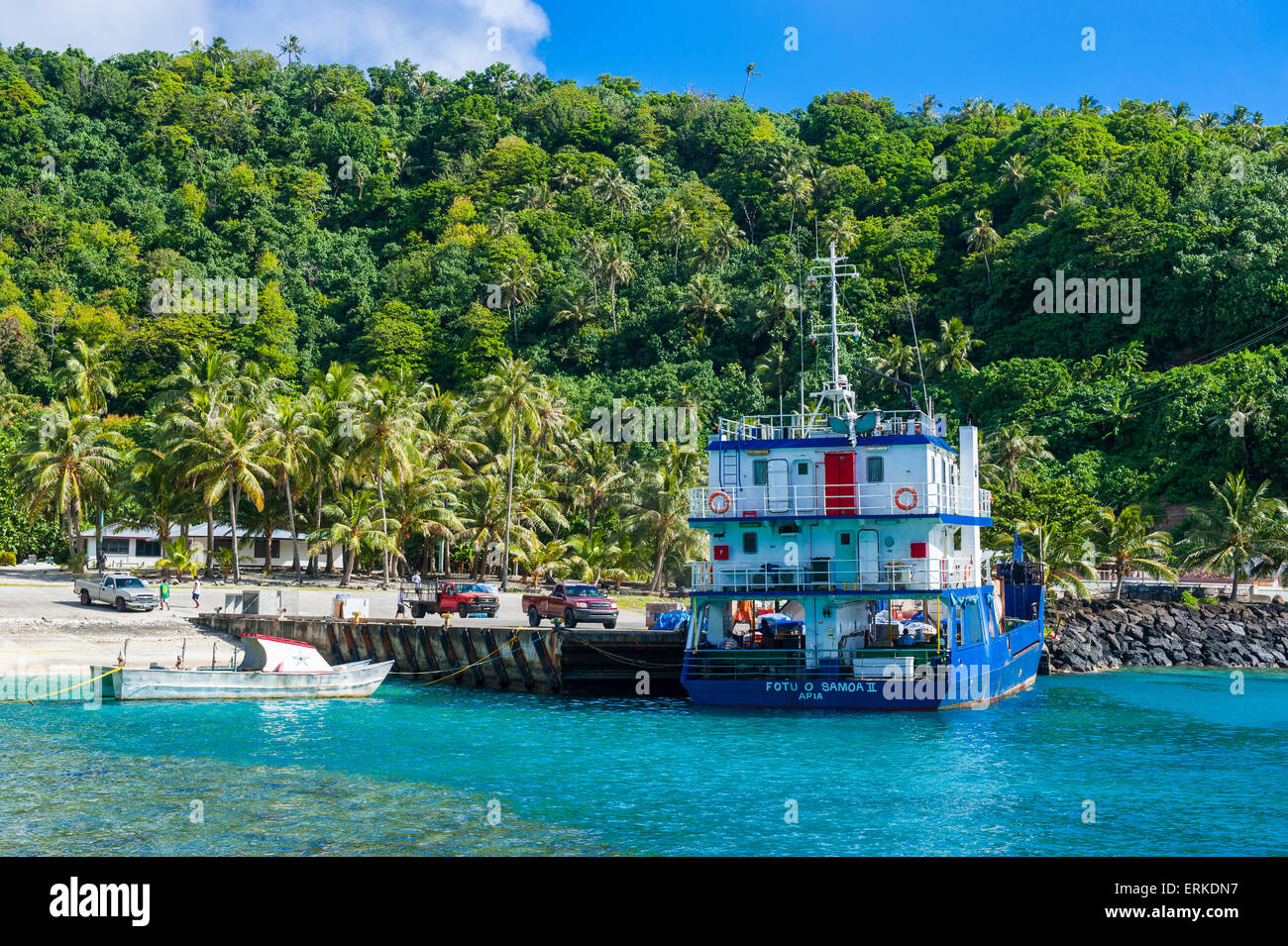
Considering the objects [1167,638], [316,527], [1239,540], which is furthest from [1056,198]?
[316,527]

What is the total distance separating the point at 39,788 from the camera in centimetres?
2281

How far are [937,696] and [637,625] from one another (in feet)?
55.1

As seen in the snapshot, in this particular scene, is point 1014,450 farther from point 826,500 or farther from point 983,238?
point 826,500

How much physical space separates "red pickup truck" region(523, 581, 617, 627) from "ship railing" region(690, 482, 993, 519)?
1103cm

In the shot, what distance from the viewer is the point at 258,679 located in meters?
35.8

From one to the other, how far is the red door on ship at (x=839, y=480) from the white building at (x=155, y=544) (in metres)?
48.8

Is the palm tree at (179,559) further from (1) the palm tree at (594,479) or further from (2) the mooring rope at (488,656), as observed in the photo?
(1) the palm tree at (594,479)

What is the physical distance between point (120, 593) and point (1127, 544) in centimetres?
4967

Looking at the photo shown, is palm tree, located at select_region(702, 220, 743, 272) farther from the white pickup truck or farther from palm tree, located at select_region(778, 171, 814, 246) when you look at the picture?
the white pickup truck

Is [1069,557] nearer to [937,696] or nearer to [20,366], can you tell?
[937,696]

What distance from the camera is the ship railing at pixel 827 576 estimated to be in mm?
31453

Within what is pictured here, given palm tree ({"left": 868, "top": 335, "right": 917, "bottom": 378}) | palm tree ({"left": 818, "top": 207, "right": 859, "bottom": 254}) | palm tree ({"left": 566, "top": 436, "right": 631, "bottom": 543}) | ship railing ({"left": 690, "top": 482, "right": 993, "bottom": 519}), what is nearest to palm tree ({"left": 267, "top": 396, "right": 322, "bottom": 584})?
palm tree ({"left": 566, "top": 436, "right": 631, "bottom": 543})

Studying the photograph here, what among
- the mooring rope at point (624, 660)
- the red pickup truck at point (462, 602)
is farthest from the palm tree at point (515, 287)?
the mooring rope at point (624, 660)
